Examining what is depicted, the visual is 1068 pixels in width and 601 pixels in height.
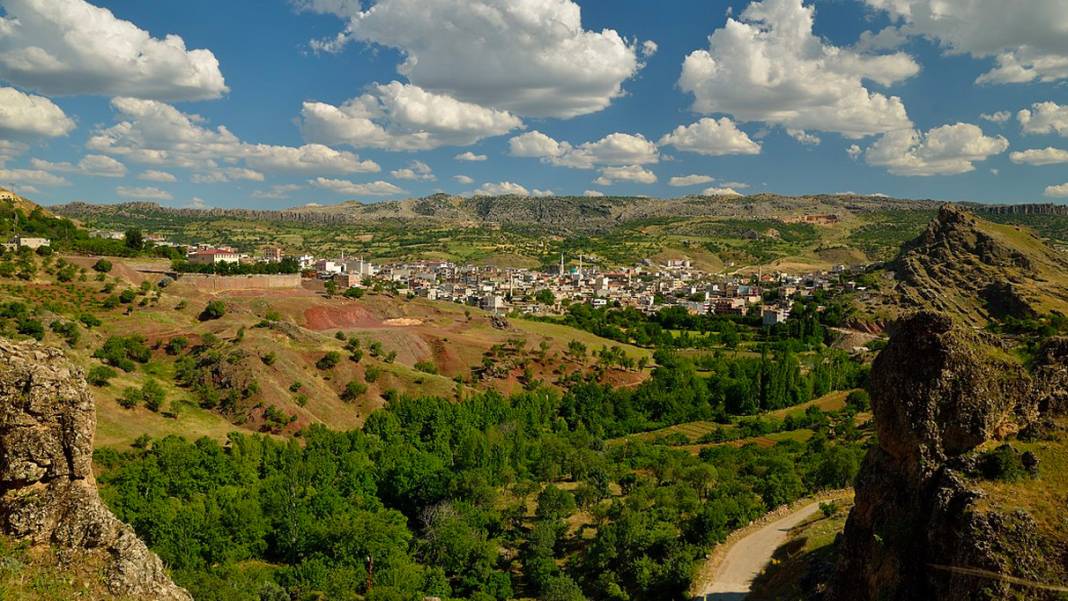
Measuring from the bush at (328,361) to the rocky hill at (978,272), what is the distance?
89860mm

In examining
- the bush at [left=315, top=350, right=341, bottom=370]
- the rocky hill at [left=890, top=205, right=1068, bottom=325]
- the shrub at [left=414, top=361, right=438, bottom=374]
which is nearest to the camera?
the bush at [left=315, top=350, right=341, bottom=370]

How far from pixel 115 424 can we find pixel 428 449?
70.1 ft

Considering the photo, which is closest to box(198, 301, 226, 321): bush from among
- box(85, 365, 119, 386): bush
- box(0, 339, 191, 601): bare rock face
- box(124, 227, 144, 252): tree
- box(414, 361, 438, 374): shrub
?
box(414, 361, 438, 374): shrub

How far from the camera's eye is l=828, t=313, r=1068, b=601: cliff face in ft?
47.4

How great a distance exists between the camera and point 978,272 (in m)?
122

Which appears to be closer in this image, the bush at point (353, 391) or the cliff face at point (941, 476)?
the cliff face at point (941, 476)

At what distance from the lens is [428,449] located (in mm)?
53469

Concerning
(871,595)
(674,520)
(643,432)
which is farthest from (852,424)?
(871,595)

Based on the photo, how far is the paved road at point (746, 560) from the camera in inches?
1202

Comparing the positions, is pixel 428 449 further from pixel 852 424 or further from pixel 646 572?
pixel 852 424

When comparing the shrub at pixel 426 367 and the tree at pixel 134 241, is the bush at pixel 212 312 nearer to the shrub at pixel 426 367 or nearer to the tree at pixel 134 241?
the shrub at pixel 426 367

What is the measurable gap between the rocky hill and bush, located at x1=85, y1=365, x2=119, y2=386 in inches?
4242

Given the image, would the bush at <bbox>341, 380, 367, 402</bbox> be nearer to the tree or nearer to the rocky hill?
the tree

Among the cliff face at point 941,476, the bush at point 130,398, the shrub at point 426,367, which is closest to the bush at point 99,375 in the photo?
the bush at point 130,398
